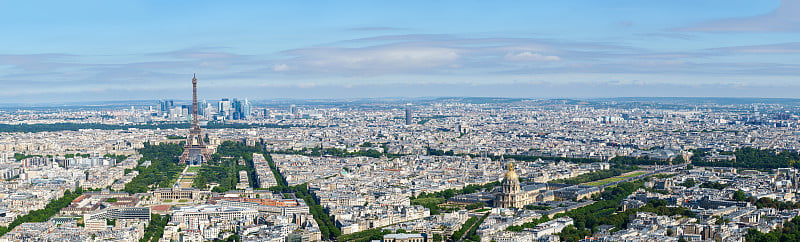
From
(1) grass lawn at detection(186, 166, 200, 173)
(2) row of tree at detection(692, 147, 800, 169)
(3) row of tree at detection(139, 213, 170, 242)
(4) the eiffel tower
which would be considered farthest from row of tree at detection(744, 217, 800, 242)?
(4) the eiffel tower

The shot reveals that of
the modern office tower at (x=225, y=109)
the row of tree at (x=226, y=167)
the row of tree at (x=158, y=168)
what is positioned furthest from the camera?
the modern office tower at (x=225, y=109)

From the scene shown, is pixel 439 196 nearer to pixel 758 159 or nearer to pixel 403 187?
pixel 403 187

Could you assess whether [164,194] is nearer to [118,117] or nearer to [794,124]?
[794,124]

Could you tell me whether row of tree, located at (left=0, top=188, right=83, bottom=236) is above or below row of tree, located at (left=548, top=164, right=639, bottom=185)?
below

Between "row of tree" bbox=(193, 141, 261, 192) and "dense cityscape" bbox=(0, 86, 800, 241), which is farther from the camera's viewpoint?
"row of tree" bbox=(193, 141, 261, 192)

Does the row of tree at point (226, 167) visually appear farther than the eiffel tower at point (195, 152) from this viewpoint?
No

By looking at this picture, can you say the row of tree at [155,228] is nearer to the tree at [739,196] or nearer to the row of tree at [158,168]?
the row of tree at [158,168]

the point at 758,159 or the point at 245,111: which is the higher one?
the point at 758,159

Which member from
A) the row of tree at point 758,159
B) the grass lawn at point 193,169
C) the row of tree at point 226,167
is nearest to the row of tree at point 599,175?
the row of tree at point 758,159

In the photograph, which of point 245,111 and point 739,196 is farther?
point 245,111

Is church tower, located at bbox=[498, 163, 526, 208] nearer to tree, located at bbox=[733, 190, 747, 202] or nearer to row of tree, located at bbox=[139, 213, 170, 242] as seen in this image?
tree, located at bbox=[733, 190, 747, 202]

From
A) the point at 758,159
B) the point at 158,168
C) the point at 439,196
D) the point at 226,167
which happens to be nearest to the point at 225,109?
the point at 158,168

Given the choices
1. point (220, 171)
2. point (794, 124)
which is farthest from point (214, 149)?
point (794, 124)
